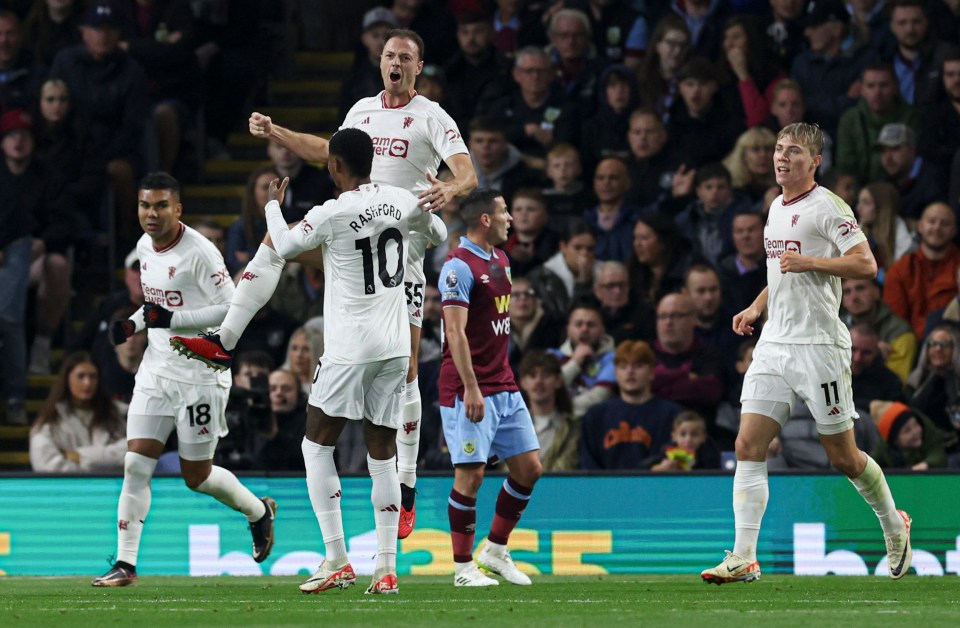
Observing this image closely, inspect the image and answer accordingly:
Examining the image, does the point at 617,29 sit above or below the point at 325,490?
above

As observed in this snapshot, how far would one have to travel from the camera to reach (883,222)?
49.9 ft

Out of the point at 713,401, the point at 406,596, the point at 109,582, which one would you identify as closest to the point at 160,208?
the point at 109,582

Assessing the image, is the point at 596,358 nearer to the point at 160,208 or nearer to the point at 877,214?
the point at 877,214

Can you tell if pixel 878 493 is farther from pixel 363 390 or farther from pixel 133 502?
pixel 133 502

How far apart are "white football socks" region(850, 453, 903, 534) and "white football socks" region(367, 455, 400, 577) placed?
290cm

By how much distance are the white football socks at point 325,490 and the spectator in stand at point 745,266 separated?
6099mm

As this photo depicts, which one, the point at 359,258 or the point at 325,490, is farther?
the point at 325,490

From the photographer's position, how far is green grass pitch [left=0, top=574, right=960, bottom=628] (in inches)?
324

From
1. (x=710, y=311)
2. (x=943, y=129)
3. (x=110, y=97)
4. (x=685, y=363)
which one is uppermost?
(x=110, y=97)

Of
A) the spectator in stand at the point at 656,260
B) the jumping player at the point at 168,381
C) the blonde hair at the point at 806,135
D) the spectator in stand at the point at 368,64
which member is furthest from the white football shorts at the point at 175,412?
the spectator in stand at the point at 368,64

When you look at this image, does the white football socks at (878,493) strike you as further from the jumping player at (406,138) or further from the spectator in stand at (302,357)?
the spectator in stand at (302,357)

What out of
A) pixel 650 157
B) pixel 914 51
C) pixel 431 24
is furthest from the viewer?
pixel 431 24

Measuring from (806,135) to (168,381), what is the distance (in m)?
4.58

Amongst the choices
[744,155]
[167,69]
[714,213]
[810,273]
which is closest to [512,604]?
[810,273]
